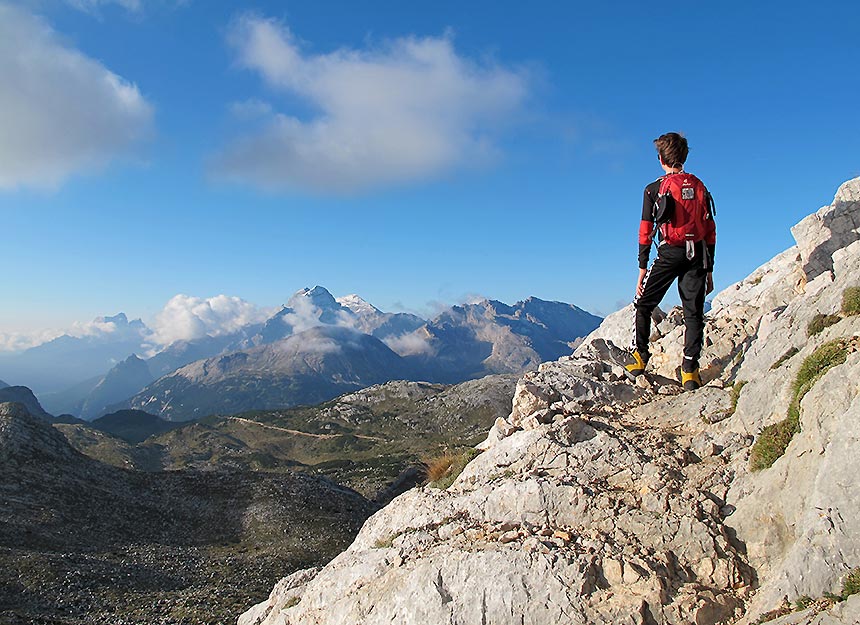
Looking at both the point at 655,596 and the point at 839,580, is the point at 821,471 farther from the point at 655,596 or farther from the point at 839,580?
the point at 655,596

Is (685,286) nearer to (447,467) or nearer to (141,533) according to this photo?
(447,467)

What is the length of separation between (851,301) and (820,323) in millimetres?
829

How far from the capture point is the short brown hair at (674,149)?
1478 cm

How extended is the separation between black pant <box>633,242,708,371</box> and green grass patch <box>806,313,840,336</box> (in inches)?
96.3

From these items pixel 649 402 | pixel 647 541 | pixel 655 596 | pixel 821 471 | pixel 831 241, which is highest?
pixel 831 241

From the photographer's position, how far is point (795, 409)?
11094mm

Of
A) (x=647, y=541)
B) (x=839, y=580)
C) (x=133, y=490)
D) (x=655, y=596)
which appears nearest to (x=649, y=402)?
(x=647, y=541)

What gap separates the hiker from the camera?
14.6m

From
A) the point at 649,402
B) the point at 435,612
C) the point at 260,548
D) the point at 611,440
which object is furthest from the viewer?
the point at 260,548

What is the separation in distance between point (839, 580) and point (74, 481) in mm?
70491

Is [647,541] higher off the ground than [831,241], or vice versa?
[831,241]

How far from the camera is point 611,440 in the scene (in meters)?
13.9

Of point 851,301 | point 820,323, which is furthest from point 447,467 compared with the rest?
point 851,301

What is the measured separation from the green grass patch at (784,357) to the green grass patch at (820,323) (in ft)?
1.72
